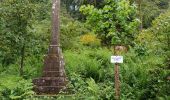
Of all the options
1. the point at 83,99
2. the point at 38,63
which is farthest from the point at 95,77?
the point at 83,99

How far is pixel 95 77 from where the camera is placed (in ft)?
58.7

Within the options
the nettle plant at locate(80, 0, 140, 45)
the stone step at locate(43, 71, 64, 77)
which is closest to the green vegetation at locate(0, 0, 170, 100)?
the nettle plant at locate(80, 0, 140, 45)

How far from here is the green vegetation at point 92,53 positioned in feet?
38.2

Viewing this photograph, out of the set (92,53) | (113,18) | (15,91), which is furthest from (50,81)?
(113,18)

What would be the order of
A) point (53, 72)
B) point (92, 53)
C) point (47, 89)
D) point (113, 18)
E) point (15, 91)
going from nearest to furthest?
1. point (113, 18)
2. point (15, 91)
3. point (47, 89)
4. point (53, 72)
5. point (92, 53)

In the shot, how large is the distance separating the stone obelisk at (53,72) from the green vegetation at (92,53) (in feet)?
1.83

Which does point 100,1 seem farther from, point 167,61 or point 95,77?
point 167,61

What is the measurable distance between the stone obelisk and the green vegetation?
557 mm

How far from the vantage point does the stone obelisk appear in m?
16.7

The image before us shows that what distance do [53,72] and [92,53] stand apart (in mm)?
5613

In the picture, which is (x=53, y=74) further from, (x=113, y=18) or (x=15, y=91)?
(x=113, y=18)

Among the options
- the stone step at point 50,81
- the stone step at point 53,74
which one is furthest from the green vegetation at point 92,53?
the stone step at point 53,74

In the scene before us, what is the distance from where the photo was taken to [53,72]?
16875mm

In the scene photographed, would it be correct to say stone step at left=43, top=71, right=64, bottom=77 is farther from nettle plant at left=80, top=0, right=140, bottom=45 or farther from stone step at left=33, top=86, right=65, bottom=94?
nettle plant at left=80, top=0, right=140, bottom=45
